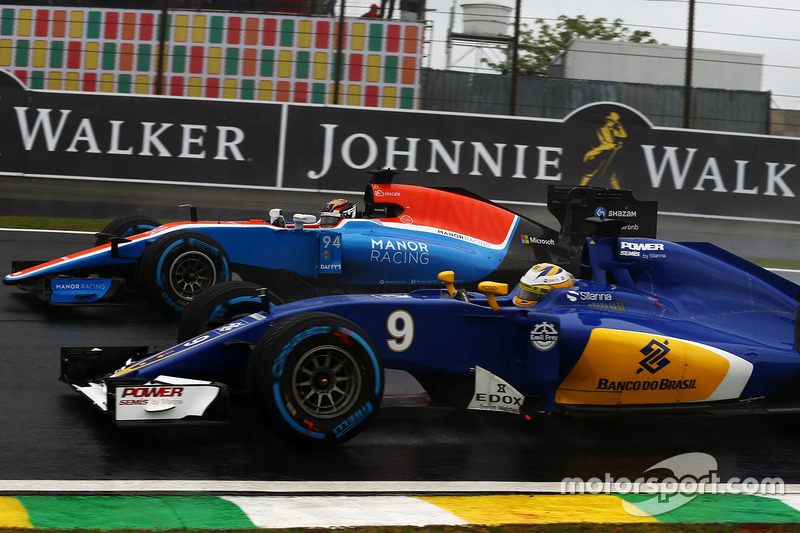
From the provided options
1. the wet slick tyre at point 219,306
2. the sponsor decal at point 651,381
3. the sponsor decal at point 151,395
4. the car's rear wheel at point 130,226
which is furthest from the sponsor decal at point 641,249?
the car's rear wheel at point 130,226

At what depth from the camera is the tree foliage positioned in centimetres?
1453

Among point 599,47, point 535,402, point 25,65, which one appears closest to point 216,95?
point 25,65

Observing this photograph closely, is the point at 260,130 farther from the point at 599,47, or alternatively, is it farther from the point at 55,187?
the point at 599,47

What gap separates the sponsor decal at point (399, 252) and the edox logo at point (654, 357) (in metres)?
3.74

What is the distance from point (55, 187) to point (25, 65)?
3.34 m

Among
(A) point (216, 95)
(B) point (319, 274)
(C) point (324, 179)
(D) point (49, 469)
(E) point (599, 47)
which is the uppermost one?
(E) point (599, 47)

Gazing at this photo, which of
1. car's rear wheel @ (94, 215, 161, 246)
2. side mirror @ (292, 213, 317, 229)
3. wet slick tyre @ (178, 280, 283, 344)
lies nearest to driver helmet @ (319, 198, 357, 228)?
side mirror @ (292, 213, 317, 229)

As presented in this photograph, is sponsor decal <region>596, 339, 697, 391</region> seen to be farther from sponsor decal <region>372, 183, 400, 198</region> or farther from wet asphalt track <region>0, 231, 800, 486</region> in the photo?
sponsor decal <region>372, 183, 400, 198</region>

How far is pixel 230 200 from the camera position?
1345cm

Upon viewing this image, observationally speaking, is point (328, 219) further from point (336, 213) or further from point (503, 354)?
point (503, 354)

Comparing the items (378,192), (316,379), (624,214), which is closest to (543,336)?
(316,379)

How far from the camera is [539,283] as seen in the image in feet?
19.2

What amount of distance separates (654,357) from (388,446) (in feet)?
5.40
